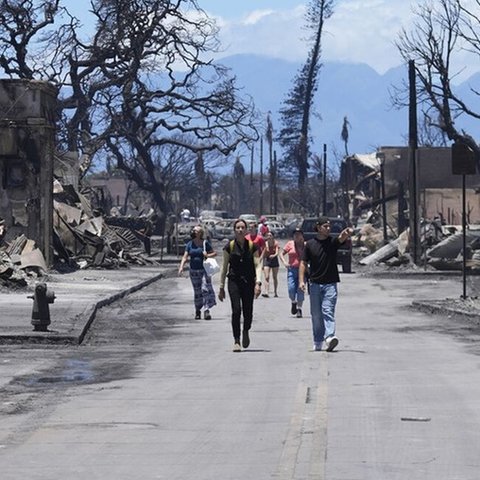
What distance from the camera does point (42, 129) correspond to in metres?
44.0

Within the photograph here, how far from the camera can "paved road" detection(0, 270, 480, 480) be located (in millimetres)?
10211

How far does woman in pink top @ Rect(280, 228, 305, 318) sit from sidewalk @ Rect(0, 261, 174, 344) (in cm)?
371

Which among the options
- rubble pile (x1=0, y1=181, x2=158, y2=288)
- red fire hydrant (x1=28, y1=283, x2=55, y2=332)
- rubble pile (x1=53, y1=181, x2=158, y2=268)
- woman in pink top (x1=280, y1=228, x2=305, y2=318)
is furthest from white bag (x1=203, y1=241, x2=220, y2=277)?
rubble pile (x1=53, y1=181, x2=158, y2=268)

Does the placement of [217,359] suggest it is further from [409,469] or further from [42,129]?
[42,129]

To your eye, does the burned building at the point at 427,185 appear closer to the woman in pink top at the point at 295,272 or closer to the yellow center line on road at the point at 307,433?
the woman in pink top at the point at 295,272

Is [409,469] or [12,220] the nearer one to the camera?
[409,469]

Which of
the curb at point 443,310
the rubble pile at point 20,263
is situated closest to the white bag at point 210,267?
the curb at point 443,310

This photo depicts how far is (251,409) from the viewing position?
13.4 m

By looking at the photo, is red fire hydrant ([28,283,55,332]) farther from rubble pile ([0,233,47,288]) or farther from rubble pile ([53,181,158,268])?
rubble pile ([53,181,158,268])

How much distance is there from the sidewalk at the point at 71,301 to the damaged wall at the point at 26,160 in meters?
2.04

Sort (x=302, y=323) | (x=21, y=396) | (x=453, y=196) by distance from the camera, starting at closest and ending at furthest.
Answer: (x=21, y=396), (x=302, y=323), (x=453, y=196)

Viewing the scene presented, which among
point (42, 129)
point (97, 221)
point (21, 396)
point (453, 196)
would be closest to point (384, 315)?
point (21, 396)

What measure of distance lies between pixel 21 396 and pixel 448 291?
78.3 ft

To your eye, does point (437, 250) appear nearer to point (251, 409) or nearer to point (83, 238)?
point (83, 238)
